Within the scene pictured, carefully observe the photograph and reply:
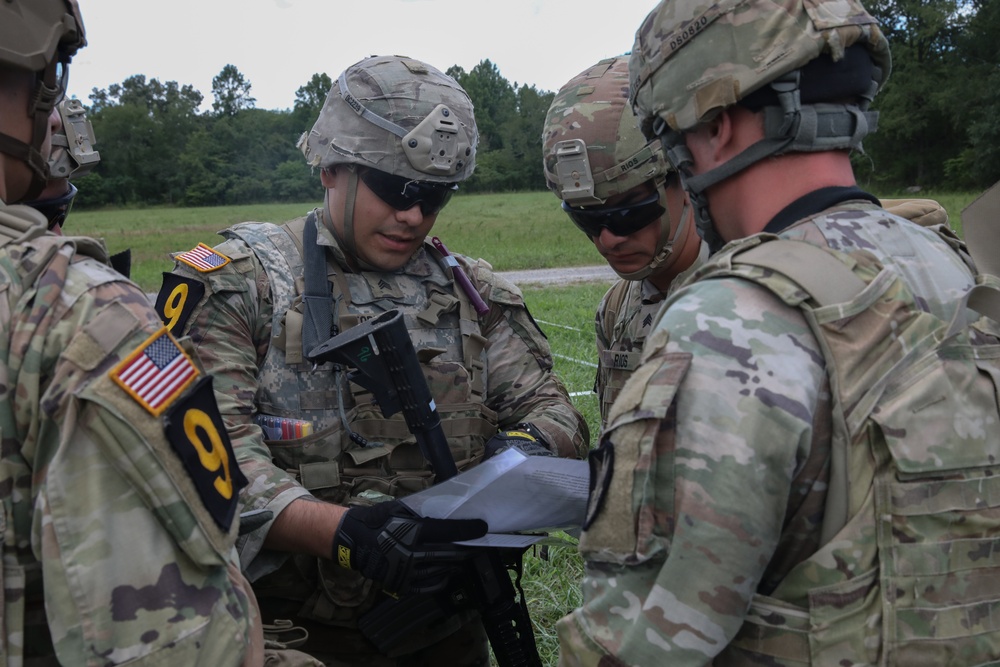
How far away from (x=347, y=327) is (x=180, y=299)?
1.74 ft

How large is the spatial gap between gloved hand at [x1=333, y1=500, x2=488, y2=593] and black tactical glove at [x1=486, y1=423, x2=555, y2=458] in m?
0.40

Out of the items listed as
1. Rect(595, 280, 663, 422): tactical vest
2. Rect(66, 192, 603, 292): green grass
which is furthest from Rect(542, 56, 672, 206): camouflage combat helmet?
Rect(66, 192, 603, 292): green grass

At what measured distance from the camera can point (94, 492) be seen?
4.75ft

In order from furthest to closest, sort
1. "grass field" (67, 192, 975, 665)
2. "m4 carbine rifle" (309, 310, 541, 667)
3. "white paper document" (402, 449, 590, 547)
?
"grass field" (67, 192, 975, 665), "m4 carbine rifle" (309, 310, 541, 667), "white paper document" (402, 449, 590, 547)

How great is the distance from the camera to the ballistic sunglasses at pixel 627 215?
3127mm

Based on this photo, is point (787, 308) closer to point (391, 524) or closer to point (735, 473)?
point (735, 473)

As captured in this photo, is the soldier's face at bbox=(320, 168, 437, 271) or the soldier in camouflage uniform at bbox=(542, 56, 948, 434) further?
the soldier in camouflage uniform at bbox=(542, 56, 948, 434)

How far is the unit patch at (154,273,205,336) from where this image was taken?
2709 mm

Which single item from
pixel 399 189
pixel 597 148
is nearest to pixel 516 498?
pixel 399 189

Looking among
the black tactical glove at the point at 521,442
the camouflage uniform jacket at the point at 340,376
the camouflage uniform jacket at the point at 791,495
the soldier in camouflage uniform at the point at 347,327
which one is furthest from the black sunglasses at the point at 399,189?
the camouflage uniform jacket at the point at 791,495

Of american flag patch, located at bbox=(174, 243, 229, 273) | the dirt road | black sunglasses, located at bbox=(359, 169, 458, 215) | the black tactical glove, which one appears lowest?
the dirt road

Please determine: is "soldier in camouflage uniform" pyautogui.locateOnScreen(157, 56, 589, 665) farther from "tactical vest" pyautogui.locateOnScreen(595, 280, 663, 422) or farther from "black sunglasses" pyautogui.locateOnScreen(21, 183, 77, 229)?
"black sunglasses" pyautogui.locateOnScreen(21, 183, 77, 229)

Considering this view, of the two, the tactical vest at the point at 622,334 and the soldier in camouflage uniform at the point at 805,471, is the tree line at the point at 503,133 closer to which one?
the tactical vest at the point at 622,334

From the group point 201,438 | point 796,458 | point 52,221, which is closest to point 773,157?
point 796,458
